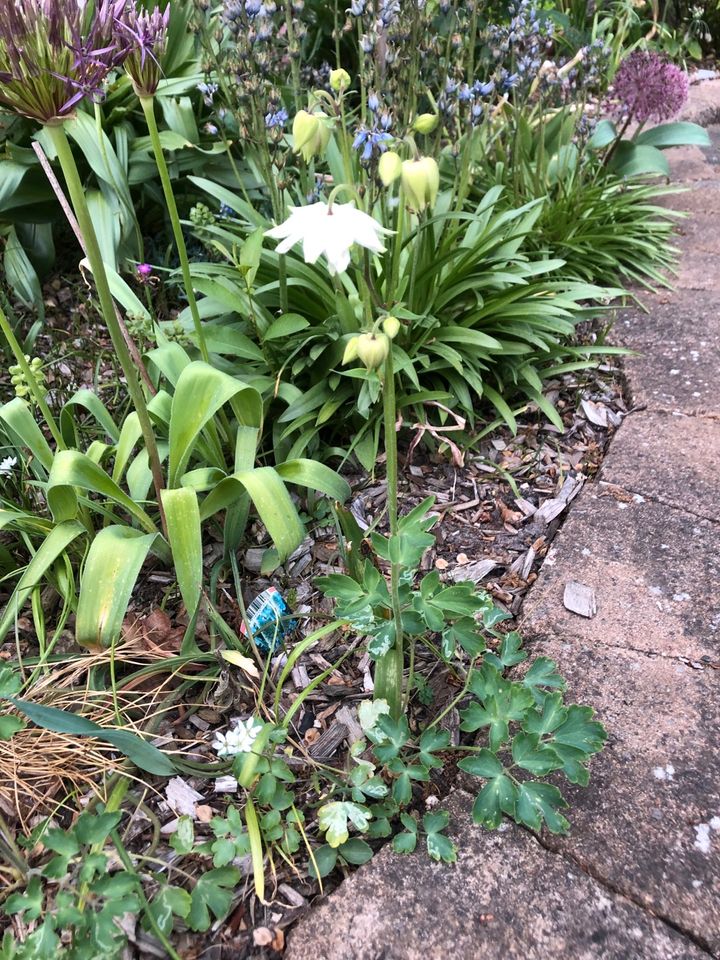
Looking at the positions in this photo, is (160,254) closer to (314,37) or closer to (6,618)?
(314,37)

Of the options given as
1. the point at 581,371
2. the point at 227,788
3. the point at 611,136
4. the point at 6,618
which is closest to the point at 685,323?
the point at 581,371

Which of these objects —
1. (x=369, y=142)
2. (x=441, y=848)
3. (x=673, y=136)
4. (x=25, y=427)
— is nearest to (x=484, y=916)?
(x=441, y=848)

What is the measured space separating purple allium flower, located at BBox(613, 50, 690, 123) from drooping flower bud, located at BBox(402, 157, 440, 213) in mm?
2486

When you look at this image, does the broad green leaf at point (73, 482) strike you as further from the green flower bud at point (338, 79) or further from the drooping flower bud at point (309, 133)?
the green flower bud at point (338, 79)

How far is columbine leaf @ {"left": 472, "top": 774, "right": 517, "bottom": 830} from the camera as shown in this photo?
→ 1096 millimetres

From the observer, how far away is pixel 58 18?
104cm

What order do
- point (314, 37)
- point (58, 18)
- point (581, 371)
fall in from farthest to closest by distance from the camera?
point (314, 37), point (581, 371), point (58, 18)

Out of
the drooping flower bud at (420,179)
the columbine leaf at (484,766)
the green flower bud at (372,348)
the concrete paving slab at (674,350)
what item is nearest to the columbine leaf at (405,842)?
the columbine leaf at (484,766)

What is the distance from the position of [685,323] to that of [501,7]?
2.34 m

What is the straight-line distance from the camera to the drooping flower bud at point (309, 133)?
1.09 m

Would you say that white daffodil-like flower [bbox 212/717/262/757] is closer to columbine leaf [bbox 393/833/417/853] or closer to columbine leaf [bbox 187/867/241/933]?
columbine leaf [bbox 187/867/241/933]

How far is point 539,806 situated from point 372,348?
75cm

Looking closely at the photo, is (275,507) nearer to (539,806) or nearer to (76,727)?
(76,727)

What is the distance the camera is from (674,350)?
7.89 ft
